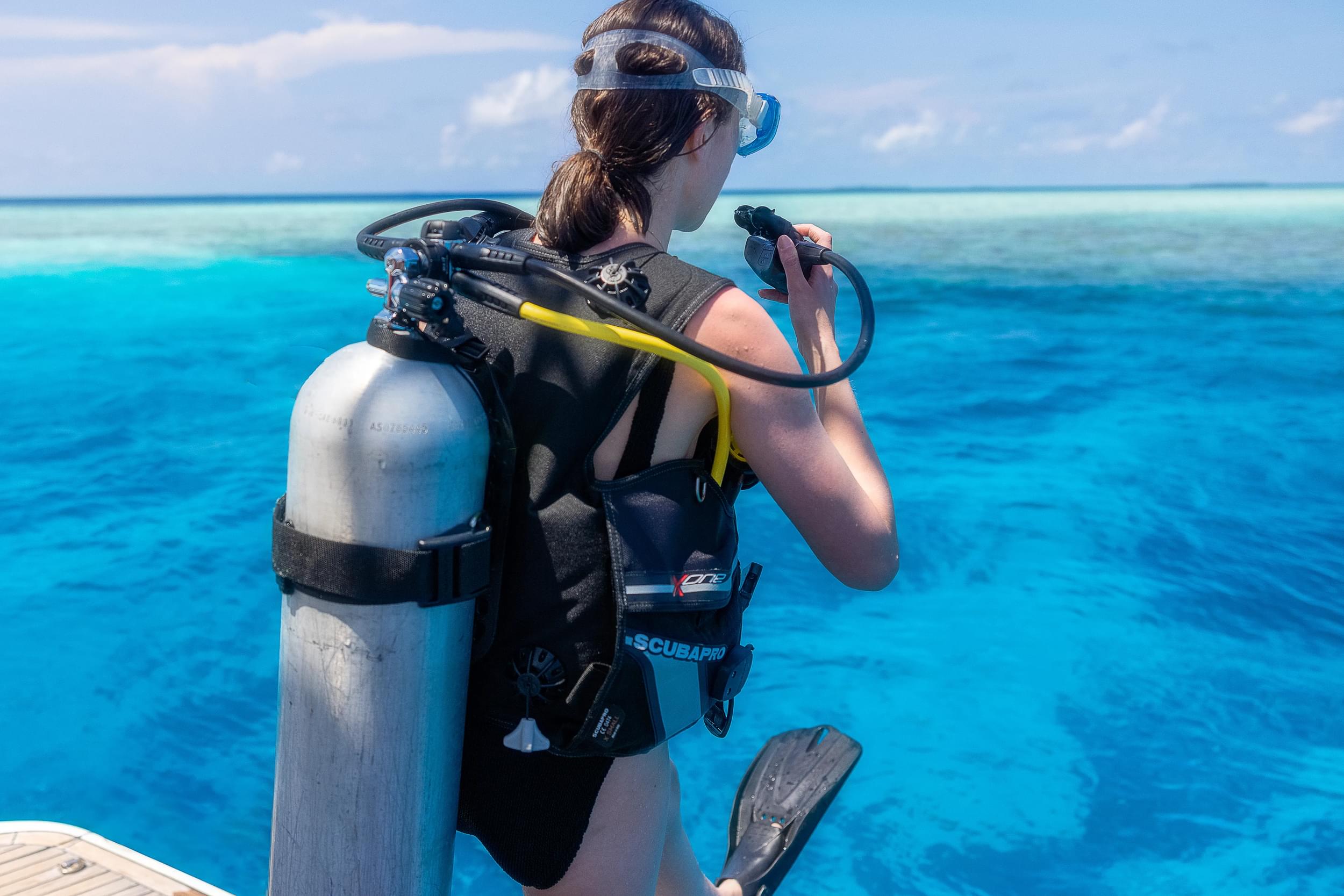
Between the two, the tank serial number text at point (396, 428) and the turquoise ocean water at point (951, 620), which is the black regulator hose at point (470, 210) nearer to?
the tank serial number text at point (396, 428)

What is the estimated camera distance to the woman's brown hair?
1451mm

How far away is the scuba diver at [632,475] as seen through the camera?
1.34 metres

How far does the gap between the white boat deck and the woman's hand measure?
1788 millimetres

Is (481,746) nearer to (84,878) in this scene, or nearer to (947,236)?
(84,878)

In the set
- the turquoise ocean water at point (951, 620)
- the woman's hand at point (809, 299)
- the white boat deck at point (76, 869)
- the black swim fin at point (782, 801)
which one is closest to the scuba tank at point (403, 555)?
the woman's hand at point (809, 299)

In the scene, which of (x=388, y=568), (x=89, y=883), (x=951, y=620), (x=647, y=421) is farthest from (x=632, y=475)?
(x=951, y=620)

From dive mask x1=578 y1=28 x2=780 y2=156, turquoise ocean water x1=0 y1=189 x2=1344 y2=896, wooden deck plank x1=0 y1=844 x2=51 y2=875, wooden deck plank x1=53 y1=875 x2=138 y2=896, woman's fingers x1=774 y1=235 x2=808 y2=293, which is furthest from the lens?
turquoise ocean water x1=0 y1=189 x2=1344 y2=896

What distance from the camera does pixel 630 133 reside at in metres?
1.47

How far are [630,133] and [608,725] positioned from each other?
2.79 feet

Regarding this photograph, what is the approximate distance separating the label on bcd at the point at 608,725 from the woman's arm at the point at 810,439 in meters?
0.36

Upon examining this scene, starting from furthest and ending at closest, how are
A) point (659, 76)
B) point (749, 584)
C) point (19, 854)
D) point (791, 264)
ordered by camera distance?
point (19, 854) → point (749, 584) → point (791, 264) → point (659, 76)

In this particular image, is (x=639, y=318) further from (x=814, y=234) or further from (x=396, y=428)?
(x=814, y=234)

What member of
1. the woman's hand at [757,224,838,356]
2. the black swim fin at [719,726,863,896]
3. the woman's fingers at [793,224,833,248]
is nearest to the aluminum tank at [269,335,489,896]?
the woman's hand at [757,224,838,356]

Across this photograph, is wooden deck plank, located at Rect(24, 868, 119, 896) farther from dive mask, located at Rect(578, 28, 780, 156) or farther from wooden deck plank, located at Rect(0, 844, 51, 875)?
dive mask, located at Rect(578, 28, 780, 156)
